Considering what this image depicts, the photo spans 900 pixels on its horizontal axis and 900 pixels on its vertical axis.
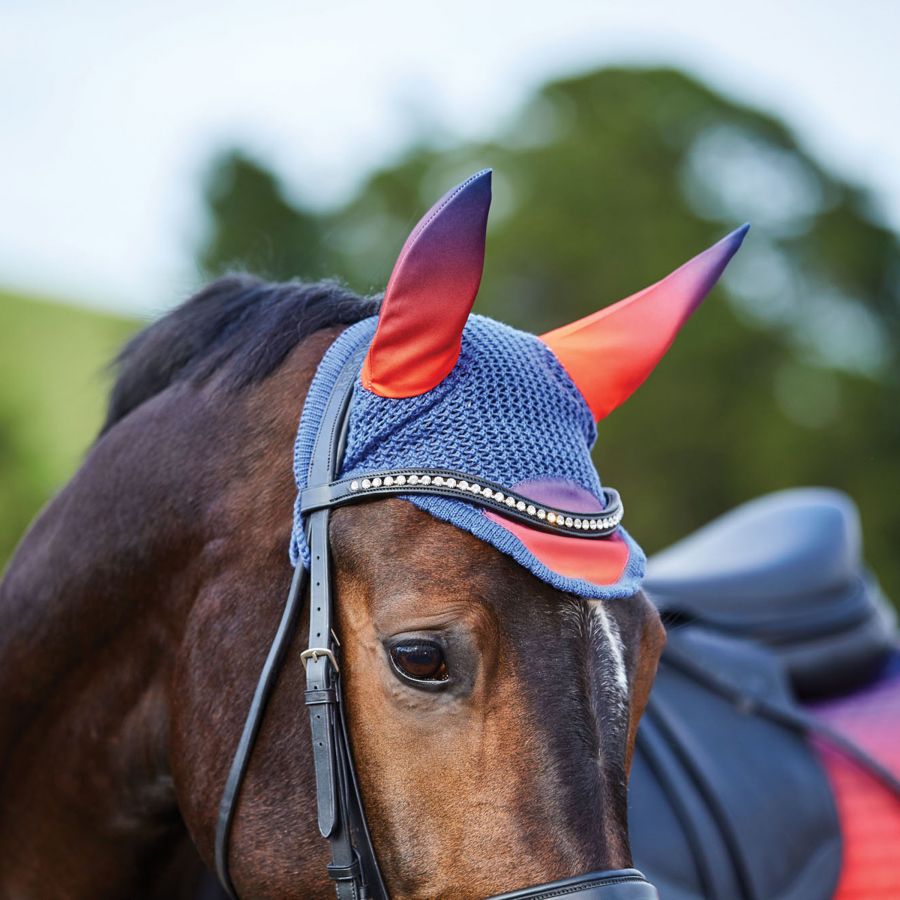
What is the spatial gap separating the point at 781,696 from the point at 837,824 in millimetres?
332

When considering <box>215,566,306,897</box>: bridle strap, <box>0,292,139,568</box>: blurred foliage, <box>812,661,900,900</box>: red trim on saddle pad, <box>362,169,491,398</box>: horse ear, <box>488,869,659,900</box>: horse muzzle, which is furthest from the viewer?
<box>0,292,139,568</box>: blurred foliage

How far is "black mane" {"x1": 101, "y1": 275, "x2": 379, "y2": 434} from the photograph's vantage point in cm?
196

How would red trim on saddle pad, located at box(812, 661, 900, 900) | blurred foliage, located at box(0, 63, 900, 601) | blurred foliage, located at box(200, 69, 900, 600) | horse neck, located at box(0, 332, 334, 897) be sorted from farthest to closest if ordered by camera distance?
blurred foliage, located at box(200, 69, 900, 600), blurred foliage, located at box(0, 63, 900, 601), red trim on saddle pad, located at box(812, 661, 900, 900), horse neck, located at box(0, 332, 334, 897)

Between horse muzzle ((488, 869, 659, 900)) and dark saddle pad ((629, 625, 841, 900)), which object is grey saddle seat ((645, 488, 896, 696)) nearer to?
dark saddle pad ((629, 625, 841, 900))

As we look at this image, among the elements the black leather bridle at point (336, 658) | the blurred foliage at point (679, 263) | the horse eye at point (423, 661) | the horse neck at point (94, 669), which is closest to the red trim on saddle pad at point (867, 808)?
the black leather bridle at point (336, 658)

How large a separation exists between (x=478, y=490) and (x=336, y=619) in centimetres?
30

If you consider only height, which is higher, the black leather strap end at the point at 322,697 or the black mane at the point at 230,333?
the black mane at the point at 230,333

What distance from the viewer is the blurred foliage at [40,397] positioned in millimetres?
11250

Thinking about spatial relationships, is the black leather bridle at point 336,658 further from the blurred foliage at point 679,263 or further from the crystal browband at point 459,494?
the blurred foliage at point 679,263

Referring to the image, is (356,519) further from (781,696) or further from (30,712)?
(781,696)

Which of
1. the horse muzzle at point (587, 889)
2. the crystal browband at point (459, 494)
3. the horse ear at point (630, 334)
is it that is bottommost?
the horse muzzle at point (587, 889)

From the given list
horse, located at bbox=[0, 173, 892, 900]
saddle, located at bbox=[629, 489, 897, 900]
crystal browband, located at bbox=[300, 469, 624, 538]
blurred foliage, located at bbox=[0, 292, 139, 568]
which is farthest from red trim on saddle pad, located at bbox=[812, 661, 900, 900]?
blurred foliage, located at bbox=[0, 292, 139, 568]

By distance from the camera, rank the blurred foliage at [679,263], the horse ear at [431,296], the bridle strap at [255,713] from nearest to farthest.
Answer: the horse ear at [431,296] < the bridle strap at [255,713] < the blurred foliage at [679,263]

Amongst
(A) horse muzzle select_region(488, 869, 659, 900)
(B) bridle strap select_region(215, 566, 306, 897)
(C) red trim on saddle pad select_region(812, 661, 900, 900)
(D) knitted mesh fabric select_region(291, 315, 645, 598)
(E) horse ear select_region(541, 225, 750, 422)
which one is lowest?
(C) red trim on saddle pad select_region(812, 661, 900, 900)
